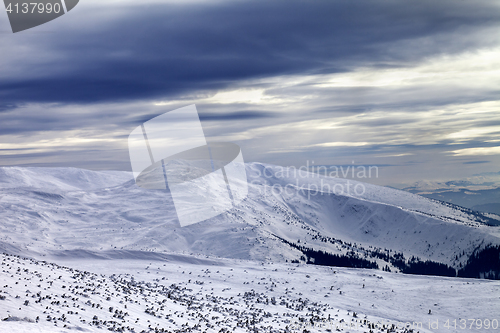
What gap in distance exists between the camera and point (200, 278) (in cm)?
5591

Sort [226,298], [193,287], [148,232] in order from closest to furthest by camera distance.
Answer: [226,298]
[193,287]
[148,232]

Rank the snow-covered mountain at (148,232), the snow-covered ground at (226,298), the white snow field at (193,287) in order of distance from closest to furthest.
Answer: the snow-covered ground at (226,298), the white snow field at (193,287), the snow-covered mountain at (148,232)

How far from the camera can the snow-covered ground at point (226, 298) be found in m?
25.9

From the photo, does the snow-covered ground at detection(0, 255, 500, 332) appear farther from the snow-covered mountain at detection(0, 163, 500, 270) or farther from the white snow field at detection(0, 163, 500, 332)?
the snow-covered mountain at detection(0, 163, 500, 270)

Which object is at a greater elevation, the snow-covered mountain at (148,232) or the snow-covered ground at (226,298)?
the snow-covered ground at (226,298)

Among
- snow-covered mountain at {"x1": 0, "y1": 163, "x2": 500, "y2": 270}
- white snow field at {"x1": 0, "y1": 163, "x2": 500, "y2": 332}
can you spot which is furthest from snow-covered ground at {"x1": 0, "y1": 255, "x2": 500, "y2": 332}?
snow-covered mountain at {"x1": 0, "y1": 163, "x2": 500, "y2": 270}

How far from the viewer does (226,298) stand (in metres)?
43.9

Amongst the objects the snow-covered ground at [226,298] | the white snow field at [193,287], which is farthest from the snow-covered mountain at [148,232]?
the snow-covered ground at [226,298]

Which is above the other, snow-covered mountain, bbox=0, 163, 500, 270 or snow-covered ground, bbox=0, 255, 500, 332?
snow-covered ground, bbox=0, 255, 500, 332

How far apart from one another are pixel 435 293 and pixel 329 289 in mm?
14551

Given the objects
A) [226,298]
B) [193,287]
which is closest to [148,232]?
[193,287]

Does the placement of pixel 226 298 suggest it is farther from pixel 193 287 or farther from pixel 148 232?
pixel 148 232

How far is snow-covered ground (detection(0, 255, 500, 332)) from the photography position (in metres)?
25.9

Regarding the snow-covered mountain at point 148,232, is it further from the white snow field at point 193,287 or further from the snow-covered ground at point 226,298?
the snow-covered ground at point 226,298
